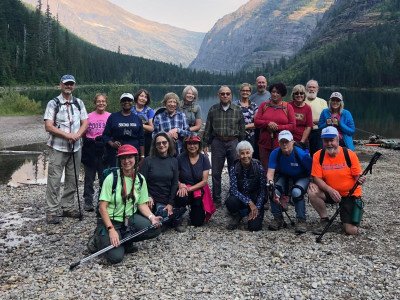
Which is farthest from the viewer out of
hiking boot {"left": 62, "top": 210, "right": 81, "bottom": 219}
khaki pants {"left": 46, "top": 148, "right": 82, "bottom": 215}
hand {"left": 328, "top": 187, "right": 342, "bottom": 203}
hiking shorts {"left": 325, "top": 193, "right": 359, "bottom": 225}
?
hiking boot {"left": 62, "top": 210, "right": 81, "bottom": 219}

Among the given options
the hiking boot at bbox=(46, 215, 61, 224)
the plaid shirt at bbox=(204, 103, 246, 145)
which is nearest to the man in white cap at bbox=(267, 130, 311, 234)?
the plaid shirt at bbox=(204, 103, 246, 145)

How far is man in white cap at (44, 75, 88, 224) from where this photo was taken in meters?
9.20

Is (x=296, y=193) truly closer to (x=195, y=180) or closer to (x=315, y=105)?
(x=195, y=180)

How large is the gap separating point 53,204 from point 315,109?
7.24m

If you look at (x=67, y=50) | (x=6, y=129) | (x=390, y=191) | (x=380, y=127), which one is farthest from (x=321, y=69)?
(x=390, y=191)

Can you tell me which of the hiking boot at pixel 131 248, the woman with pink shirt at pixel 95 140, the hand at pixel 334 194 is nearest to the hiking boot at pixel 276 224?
the hand at pixel 334 194

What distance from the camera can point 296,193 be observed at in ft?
29.2

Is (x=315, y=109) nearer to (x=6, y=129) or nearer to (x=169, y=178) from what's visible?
(x=169, y=178)

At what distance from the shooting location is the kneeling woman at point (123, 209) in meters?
7.14

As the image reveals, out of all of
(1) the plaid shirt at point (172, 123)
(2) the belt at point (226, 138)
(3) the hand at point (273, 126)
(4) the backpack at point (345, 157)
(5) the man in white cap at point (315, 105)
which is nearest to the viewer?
(4) the backpack at point (345, 157)

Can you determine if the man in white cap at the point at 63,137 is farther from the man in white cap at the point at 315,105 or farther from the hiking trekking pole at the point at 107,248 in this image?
the man in white cap at the point at 315,105

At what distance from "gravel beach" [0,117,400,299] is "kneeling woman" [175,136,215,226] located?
0.44 metres

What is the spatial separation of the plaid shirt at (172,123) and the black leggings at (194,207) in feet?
5.37

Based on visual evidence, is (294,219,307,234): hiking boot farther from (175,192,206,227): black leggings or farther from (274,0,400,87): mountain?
(274,0,400,87): mountain
